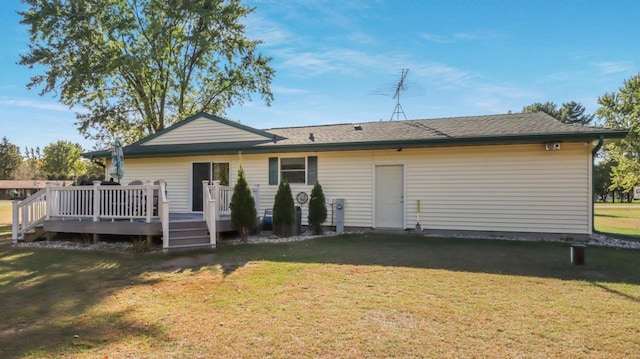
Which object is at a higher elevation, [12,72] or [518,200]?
[12,72]

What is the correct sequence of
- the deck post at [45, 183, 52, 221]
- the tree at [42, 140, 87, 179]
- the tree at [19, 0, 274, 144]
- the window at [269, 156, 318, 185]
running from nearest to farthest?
the deck post at [45, 183, 52, 221], the window at [269, 156, 318, 185], the tree at [19, 0, 274, 144], the tree at [42, 140, 87, 179]

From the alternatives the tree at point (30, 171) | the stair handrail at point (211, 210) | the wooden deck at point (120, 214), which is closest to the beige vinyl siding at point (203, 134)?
the wooden deck at point (120, 214)

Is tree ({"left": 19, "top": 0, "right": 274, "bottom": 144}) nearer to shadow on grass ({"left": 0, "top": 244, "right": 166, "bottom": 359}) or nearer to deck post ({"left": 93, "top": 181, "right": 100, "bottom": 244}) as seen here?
deck post ({"left": 93, "top": 181, "right": 100, "bottom": 244})

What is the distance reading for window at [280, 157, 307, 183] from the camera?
37.7 ft

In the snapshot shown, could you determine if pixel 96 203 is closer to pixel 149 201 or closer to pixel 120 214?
pixel 120 214

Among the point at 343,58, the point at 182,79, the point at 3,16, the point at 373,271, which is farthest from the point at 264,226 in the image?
the point at 3,16

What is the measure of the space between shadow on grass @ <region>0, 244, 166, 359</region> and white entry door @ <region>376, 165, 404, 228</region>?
22.1ft

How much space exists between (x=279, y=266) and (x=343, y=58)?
38.9 feet

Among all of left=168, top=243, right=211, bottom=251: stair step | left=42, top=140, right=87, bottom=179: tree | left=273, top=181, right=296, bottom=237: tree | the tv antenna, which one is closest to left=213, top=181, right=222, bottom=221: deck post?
left=168, top=243, right=211, bottom=251: stair step

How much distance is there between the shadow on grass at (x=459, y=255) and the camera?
5.89 metres

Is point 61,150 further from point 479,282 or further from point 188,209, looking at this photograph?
point 479,282

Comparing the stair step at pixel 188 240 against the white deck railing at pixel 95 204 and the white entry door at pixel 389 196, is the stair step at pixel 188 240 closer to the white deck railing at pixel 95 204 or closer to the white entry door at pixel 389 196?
the white deck railing at pixel 95 204

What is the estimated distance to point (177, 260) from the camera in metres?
7.08

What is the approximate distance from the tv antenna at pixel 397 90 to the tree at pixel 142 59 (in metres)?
10.6
